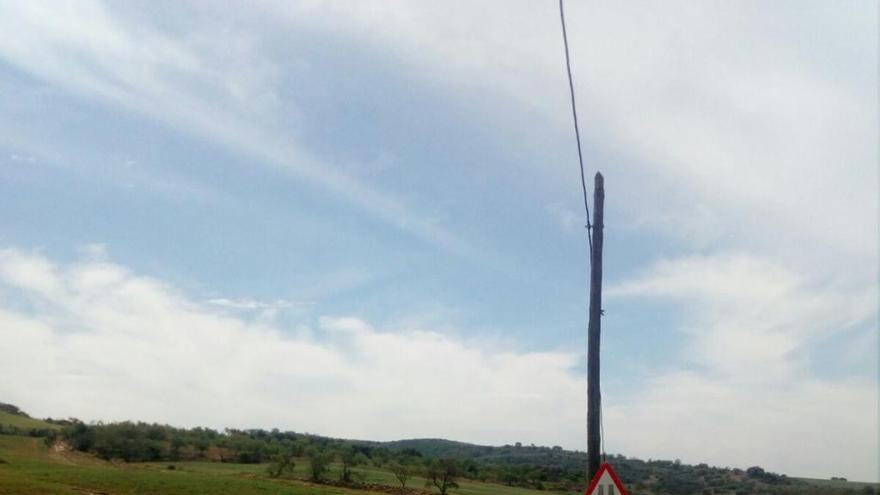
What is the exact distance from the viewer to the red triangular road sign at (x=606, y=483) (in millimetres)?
10156

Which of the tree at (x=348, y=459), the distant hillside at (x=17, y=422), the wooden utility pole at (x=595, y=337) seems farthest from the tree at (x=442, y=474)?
the wooden utility pole at (x=595, y=337)

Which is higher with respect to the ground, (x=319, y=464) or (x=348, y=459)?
(x=348, y=459)

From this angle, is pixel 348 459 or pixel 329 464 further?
pixel 348 459

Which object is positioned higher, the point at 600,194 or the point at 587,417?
the point at 600,194

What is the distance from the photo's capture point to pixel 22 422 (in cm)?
14450

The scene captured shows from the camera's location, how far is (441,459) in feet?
372

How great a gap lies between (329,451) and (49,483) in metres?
56.1

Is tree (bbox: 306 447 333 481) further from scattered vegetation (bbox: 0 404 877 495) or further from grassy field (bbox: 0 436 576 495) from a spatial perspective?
grassy field (bbox: 0 436 576 495)

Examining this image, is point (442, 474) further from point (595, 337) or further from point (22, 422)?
point (595, 337)

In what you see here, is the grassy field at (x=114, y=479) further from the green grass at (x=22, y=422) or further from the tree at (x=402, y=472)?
the green grass at (x=22, y=422)

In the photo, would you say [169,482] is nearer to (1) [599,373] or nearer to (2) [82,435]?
(2) [82,435]

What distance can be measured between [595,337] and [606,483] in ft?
8.82

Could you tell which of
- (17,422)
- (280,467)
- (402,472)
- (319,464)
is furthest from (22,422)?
(402,472)

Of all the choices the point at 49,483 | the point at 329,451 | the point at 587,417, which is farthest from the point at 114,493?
the point at 587,417
